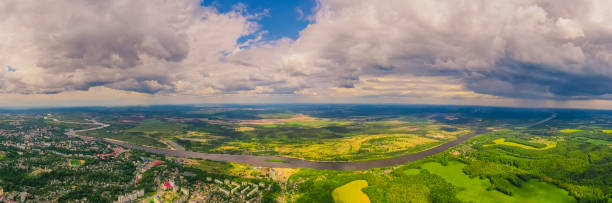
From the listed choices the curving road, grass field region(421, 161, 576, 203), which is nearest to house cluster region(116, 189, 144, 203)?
the curving road

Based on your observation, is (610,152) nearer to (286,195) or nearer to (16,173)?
(286,195)

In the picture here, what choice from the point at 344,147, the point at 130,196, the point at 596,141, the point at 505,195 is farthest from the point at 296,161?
the point at 596,141

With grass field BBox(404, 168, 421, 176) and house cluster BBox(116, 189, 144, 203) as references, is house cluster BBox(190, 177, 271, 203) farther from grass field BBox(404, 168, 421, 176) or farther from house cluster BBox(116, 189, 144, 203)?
grass field BBox(404, 168, 421, 176)

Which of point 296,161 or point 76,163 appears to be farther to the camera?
point 296,161

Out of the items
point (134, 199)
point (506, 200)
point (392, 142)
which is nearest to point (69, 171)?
point (134, 199)

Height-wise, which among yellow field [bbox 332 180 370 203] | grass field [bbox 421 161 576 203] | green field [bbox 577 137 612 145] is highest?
green field [bbox 577 137 612 145]

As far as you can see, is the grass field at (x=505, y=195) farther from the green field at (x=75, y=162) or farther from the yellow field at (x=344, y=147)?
the green field at (x=75, y=162)

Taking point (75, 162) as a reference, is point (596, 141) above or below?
above

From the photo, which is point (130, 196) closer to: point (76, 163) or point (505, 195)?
point (76, 163)
